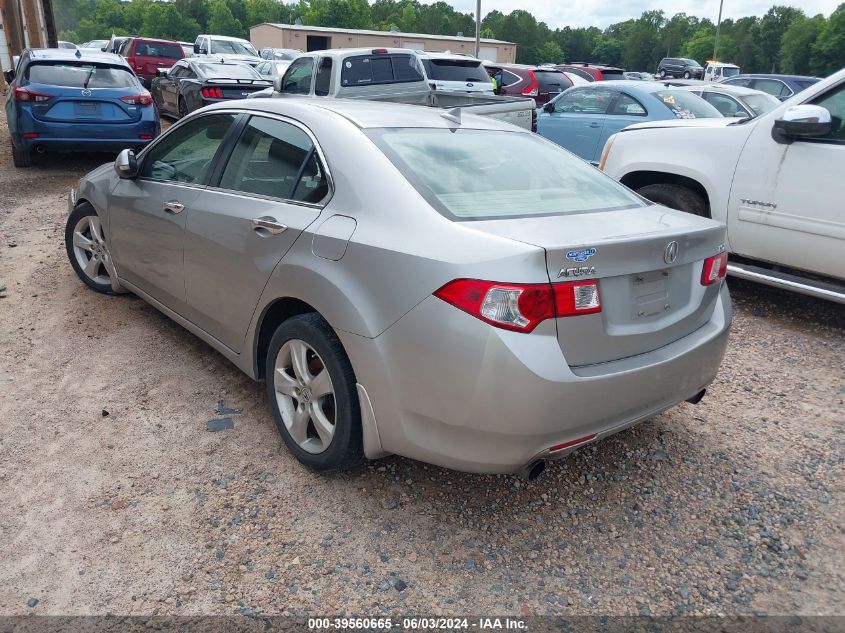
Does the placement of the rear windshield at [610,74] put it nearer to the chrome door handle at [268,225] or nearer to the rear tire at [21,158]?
the rear tire at [21,158]

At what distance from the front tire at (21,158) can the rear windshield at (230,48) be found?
47.2ft

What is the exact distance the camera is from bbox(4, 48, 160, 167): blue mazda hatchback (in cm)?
899

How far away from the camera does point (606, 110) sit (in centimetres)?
994

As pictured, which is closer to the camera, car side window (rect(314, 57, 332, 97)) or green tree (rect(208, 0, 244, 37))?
car side window (rect(314, 57, 332, 97))

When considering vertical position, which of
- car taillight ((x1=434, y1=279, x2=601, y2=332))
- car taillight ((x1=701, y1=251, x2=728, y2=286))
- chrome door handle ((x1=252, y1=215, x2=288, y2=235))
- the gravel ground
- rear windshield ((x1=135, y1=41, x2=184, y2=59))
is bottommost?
the gravel ground

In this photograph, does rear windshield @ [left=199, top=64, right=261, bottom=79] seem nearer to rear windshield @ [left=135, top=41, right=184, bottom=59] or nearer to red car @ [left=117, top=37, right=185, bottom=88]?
red car @ [left=117, top=37, right=185, bottom=88]

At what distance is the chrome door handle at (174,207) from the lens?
391cm

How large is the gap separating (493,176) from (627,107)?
7293 mm

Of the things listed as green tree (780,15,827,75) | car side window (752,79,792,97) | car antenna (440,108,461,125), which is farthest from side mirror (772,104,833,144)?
green tree (780,15,827,75)

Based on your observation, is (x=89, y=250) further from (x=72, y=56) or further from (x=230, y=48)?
(x=230, y=48)

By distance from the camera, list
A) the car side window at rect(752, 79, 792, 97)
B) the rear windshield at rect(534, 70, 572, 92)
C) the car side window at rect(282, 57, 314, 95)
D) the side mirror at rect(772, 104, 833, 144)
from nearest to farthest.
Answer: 1. the side mirror at rect(772, 104, 833, 144)
2. the car side window at rect(282, 57, 314, 95)
3. the rear windshield at rect(534, 70, 572, 92)
4. the car side window at rect(752, 79, 792, 97)

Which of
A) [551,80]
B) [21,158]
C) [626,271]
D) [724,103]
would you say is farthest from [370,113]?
[551,80]

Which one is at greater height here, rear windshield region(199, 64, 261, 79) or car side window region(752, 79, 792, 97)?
rear windshield region(199, 64, 261, 79)

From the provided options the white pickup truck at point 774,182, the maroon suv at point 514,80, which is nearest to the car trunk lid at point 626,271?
the white pickup truck at point 774,182
